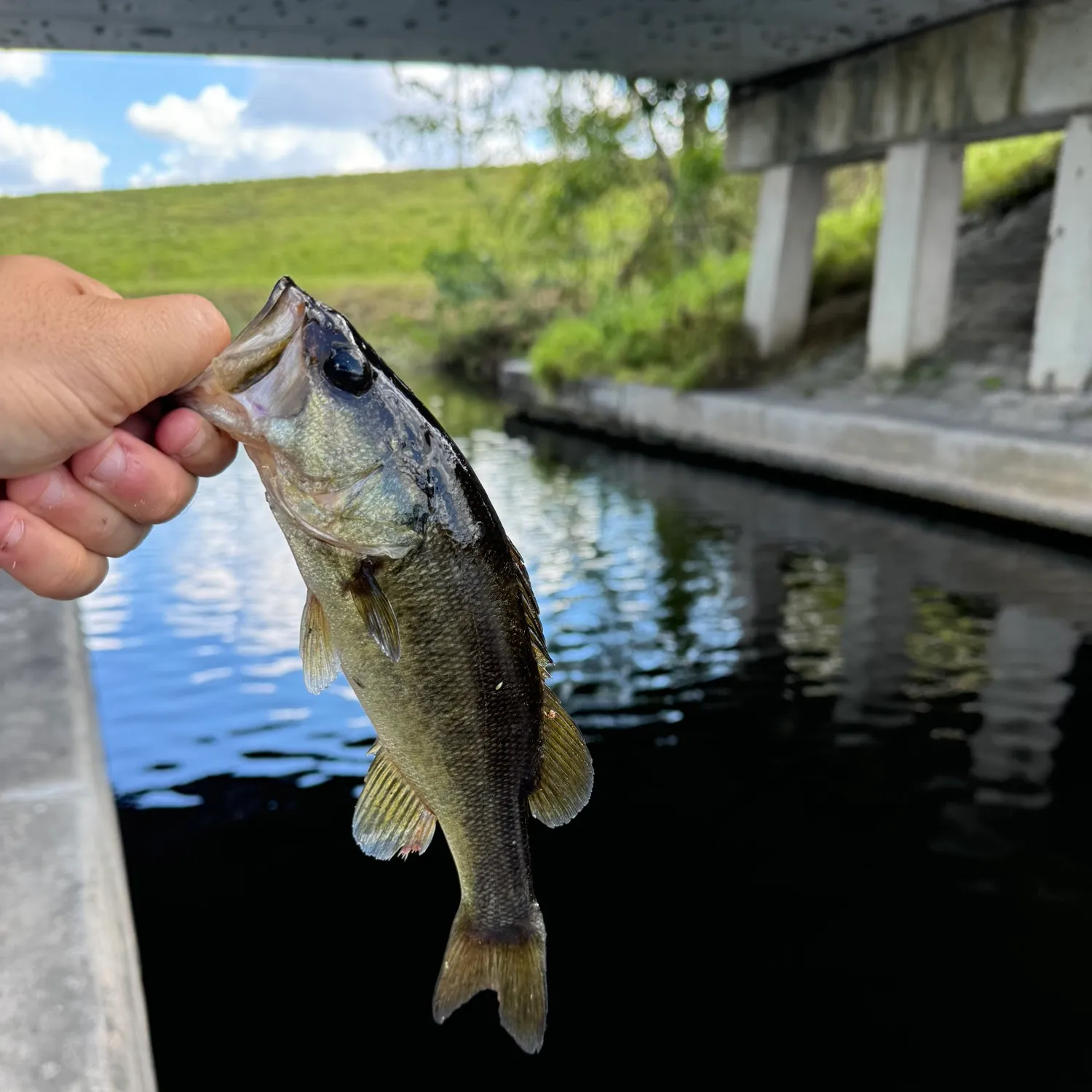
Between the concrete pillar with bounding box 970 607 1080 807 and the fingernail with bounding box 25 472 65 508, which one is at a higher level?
the fingernail with bounding box 25 472 65 508

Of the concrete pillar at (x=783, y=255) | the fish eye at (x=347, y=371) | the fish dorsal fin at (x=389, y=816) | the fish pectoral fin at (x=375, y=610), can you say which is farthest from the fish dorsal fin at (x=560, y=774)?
the concrete pillar at (x=783, y=255)

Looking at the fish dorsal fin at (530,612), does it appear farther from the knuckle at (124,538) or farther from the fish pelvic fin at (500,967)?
the knuckle at (124,538)

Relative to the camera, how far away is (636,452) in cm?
1959

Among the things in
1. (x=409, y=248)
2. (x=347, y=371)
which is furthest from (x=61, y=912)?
(x=409, y=248)

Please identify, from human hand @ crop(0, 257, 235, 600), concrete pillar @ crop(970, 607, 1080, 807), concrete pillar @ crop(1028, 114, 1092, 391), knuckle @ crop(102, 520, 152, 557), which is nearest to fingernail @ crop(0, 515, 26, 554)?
human hand @ crop(0, 257, 235, 600)

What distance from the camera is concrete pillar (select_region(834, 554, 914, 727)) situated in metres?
7.51

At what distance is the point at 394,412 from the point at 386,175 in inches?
2601

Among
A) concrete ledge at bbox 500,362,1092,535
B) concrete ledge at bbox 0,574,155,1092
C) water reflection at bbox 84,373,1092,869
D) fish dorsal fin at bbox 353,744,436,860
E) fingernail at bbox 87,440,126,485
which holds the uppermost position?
fingernail at bbox 87,440,126,485

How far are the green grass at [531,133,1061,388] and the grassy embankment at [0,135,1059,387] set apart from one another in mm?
39

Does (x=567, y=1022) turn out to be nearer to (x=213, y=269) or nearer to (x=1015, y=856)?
(x=1015, y=856)

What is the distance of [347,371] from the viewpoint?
1.82 metres

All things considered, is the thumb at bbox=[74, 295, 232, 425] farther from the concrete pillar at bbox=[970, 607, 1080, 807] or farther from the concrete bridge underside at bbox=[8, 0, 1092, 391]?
the concrete bridge underside at bbox=[8, 0, 1092, 391]

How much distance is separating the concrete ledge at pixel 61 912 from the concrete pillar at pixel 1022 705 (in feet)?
15.6

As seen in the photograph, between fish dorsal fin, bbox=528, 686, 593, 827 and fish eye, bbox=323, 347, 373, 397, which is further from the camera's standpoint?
fish dorsal fin, bbox=528, 686, 593, 827
